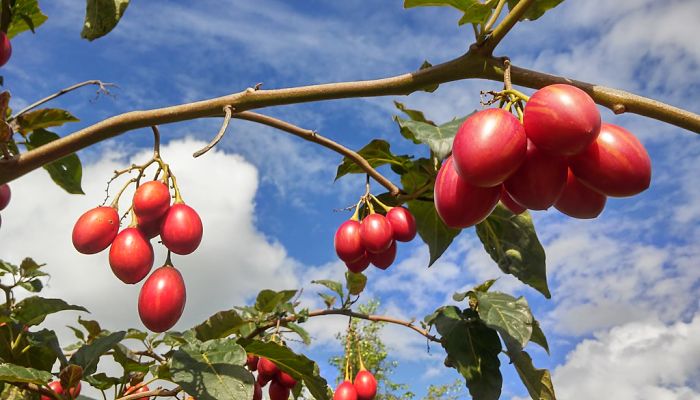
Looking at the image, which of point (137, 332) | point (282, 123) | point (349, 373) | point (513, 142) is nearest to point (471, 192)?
point (513, 142)

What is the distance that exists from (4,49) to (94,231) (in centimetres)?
81

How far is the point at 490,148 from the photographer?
39.7 inches

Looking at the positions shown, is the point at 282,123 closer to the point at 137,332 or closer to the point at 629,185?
the point at 629,185

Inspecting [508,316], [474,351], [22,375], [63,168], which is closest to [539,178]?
[508,316]

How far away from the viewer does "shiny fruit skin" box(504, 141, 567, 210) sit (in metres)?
1.08

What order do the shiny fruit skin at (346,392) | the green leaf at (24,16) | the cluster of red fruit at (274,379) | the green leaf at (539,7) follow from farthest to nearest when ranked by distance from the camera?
the shiny fruit skin at (346,392)
the cluster of red fruit at (274,379)
the green leaf at (24,16)
the green leaf at (539,7)

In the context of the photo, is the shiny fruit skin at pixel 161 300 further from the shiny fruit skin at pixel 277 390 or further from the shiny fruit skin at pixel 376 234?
the shiny fruit skin at pixel 277 390

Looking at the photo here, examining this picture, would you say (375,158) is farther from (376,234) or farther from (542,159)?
(542,159)

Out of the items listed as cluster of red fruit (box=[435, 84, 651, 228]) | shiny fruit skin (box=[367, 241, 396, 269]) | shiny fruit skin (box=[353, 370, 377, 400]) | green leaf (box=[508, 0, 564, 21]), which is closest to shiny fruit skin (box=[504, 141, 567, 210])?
cluster of red fruit (box=[435, 84, 651, 228])

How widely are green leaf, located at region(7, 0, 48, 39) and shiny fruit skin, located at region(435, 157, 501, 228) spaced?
187cm

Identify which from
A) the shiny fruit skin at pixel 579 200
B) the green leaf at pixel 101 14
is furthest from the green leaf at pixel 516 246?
the green leaf at pixel 101 14

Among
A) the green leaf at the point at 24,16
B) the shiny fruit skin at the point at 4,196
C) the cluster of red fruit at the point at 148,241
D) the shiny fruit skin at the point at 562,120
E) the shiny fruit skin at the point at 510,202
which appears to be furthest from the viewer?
the shiny fruit skin at the point at 4,196

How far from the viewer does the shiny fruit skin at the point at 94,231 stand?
1706mm

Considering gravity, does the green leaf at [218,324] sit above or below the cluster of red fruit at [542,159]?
above
